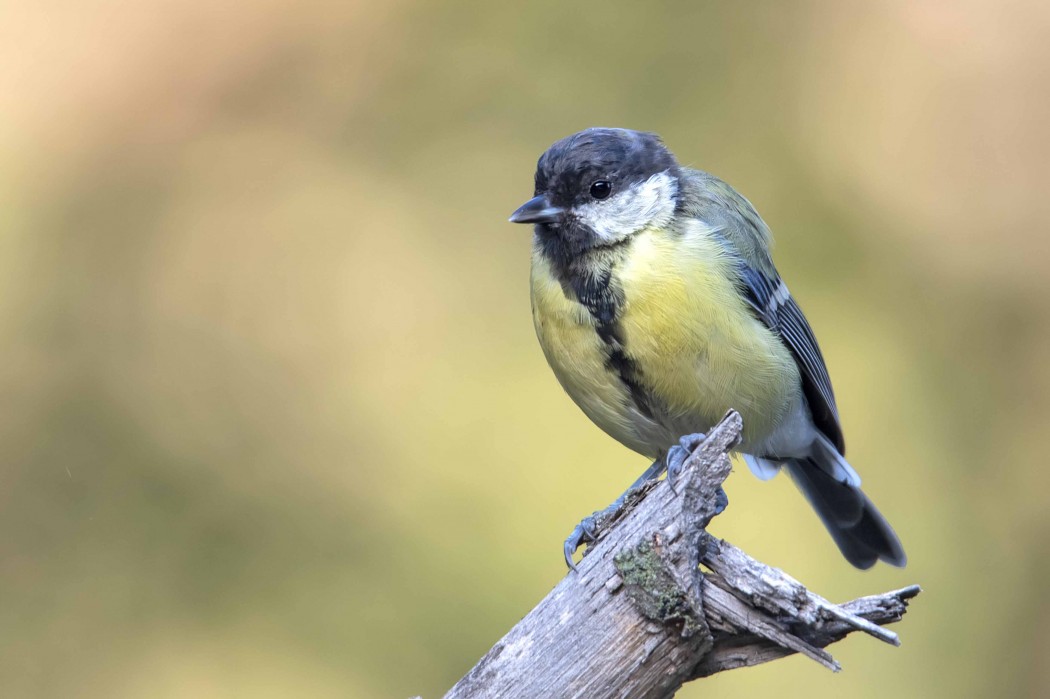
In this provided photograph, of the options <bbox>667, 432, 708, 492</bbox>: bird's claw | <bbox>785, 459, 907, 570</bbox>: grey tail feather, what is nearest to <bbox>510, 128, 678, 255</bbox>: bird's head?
<bbox>667, 432, 708, 492</bbox>: bird's claw

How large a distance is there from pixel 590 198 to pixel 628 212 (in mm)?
110

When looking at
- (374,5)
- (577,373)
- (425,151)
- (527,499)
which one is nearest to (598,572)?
(577,373)

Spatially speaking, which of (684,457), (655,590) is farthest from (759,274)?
(655,590)

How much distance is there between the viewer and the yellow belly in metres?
2.79

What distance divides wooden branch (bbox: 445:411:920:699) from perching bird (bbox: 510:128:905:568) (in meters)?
0.44

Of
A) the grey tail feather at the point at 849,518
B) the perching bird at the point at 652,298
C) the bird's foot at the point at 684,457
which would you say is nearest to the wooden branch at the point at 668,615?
the bird's foot at the point at 684,457

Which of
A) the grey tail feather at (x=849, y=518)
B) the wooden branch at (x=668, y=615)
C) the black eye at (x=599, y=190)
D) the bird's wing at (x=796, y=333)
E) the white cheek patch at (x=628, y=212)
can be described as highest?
the black eye at (x=599, y=190)

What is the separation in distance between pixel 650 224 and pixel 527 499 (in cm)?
165

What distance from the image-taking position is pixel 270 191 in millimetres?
4703

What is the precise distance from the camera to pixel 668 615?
2059 millimetres

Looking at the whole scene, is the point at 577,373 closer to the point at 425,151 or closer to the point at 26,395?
the point at 425,151

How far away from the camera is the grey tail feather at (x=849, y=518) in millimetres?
3721

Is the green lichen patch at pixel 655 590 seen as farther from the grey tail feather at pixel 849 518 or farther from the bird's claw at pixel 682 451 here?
the grey tail feather at pixel 849 518

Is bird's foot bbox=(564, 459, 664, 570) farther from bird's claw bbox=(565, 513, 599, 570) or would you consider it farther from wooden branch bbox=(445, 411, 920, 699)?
wooden branch bbox=(445, 411, 920, 699)
